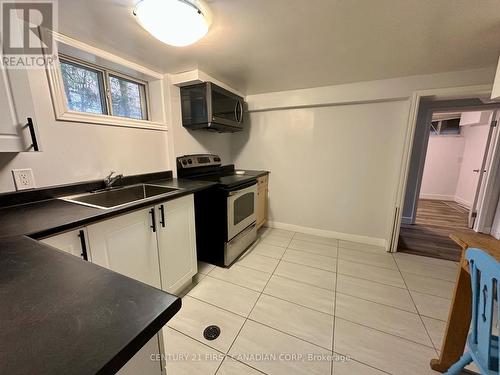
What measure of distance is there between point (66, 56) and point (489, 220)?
558cm

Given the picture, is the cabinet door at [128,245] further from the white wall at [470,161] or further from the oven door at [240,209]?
the white wall at [470,161]

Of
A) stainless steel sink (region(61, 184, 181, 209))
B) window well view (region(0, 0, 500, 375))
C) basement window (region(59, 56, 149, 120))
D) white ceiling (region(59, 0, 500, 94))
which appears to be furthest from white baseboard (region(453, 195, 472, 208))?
basement window (region(59, 56, 149, 120))

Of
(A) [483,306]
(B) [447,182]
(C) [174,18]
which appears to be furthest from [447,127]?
(C) [174,18]

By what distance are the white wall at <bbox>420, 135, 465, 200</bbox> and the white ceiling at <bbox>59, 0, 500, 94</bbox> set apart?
4.06 metres

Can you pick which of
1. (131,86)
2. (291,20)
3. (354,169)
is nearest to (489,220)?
(354,169)

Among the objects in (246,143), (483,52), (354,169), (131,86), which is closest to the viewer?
(483,52)

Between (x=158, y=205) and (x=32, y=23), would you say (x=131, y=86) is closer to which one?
(x=32, y=23)

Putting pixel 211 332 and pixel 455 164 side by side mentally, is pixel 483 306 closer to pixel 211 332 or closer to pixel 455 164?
pixel 211 332

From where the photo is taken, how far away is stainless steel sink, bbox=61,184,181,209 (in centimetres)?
153

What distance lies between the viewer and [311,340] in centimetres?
138

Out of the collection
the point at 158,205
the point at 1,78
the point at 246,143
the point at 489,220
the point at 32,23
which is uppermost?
the point at 32,23

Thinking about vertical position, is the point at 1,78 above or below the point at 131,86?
below

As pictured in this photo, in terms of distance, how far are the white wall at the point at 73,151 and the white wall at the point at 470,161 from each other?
6.16m

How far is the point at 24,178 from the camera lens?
1317 millimetres
